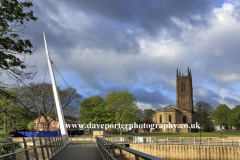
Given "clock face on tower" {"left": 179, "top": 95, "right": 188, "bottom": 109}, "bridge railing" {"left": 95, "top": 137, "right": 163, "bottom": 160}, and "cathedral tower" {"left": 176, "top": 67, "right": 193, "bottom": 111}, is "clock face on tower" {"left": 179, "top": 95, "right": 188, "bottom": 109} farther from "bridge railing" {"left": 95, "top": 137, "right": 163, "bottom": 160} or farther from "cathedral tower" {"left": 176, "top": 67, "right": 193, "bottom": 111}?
"bridge railing" {"left": 95, "top": 137, "right": 163, "bottom": 160}

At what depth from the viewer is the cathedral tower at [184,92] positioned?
150 m

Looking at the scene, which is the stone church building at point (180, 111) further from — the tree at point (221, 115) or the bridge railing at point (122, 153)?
the bridge railing at point (122, 153)

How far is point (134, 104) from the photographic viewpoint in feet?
211

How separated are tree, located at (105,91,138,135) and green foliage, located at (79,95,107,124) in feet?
10.7

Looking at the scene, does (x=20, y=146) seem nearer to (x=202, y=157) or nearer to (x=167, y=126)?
(x=202, y=157)

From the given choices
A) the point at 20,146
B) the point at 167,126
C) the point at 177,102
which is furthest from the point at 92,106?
the point at 177,102

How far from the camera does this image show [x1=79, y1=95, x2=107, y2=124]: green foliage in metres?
65.2

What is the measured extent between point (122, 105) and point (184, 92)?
9937 centimetres

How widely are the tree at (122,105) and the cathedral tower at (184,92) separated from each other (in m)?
93.0

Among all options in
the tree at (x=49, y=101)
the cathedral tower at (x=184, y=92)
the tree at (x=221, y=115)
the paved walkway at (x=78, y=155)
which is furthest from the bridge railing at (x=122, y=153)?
the cathedral tower at (x=184, y=92)

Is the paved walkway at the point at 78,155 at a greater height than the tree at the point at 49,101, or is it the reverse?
the tree at the point at 49,101

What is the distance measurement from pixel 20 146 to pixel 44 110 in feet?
170

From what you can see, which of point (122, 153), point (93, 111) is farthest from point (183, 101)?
point (122, 153)

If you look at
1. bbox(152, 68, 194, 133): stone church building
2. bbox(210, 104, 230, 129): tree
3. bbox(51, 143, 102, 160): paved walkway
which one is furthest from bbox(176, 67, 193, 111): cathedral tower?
bbox(51, 143, 102, 160): paved walkway
